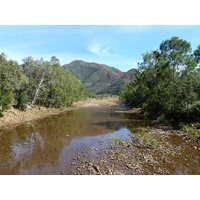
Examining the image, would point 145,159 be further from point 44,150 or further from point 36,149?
point 36,149

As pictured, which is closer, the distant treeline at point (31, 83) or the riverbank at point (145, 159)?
the riverbank at point (145, 159)

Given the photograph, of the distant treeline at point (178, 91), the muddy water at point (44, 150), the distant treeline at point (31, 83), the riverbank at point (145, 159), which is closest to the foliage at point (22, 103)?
the distant treeline at point (31, 83)

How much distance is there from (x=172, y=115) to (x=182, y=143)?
6.58m

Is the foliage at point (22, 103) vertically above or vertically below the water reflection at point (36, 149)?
above

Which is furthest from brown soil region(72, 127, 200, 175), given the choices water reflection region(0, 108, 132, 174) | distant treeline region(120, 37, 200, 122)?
distant treeline region(120, 37, 200, 122)

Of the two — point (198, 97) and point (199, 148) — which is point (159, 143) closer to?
point (199, 148)

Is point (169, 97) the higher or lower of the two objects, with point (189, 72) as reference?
lower

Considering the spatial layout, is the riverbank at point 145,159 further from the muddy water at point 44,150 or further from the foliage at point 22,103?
the foliage at point 22,103

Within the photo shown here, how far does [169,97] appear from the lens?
669 inches

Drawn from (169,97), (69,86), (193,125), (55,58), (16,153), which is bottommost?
(16,153)

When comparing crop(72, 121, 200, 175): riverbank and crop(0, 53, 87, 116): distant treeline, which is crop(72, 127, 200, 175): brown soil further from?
crop(0, 53, 87, 116): distant treeline

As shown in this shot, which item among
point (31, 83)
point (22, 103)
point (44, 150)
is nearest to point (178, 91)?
point (44, 150)

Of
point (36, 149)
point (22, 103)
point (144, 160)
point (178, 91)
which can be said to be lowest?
point (36, 149)

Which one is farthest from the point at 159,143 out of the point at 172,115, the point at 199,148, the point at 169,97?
the point at 169,97
